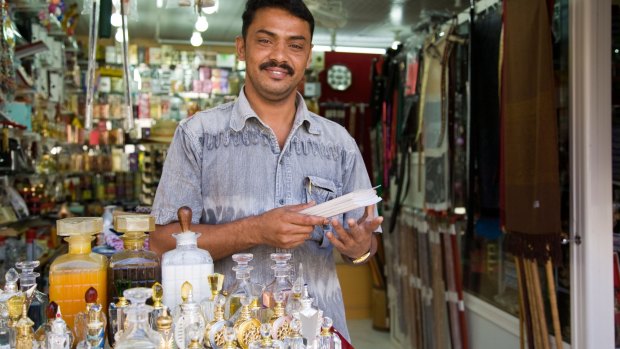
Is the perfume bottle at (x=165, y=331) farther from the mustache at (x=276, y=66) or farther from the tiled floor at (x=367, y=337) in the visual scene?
the tiled floor at (x=367, y=337)

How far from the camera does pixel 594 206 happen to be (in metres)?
2.45

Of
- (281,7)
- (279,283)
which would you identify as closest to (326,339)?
(279,283)

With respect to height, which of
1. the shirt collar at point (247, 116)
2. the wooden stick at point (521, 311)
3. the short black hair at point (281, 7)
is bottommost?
the wooden stick at point (521, 311)

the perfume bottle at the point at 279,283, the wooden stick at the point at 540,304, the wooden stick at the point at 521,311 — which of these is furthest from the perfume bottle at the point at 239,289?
the wooden stick at the point at 521,311

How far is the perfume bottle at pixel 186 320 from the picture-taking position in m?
1.00

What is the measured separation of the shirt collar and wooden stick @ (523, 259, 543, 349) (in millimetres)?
1363

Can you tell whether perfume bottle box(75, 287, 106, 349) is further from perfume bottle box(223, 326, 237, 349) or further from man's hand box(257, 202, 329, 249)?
man's hand box(257, 202, 329, 249)

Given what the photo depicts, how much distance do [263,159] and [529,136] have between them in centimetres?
132

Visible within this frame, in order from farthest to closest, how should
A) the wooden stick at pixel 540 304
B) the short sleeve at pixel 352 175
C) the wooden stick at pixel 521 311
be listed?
the wooden stick at pixel 521 311 < the wooden stick at pixel 540 304 < the short sleeve at pixel 352 175

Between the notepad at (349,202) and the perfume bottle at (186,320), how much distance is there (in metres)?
0.41

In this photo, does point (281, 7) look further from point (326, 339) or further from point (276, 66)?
point (326, 339)

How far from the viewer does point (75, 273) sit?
3.86ft

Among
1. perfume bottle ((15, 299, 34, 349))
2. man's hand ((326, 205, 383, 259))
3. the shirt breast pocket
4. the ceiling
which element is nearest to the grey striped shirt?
the shirt breast pocket

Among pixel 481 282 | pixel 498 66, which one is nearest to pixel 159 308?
pixel 498 66
